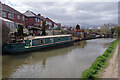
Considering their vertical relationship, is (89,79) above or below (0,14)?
below

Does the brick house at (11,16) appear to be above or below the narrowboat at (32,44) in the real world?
above

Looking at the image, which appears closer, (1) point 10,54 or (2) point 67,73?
(2) point 67,73

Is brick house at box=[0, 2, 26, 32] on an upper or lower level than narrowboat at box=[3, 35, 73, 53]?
upper

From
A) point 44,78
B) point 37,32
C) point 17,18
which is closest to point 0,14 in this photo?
point 17,18

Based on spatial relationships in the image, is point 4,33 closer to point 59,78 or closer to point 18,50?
point 18,50

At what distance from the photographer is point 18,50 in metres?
11.9

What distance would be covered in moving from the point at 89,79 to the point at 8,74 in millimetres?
4873

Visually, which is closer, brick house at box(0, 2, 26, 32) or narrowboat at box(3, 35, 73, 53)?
narrowboat at box(3, 35, 73, 53)

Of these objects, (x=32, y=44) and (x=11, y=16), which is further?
(x=11, y=16)

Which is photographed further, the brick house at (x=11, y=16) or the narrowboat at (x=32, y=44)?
the brick house at (x=11, y=16)

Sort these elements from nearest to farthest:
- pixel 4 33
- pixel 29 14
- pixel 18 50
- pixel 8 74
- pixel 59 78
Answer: pixel 59 78
pixel 8 74
pixel 4 33
pixel 18 50
pixel 29 14

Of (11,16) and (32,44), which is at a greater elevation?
(11,16)

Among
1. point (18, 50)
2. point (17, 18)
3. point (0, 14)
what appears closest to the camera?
point (18, 50)


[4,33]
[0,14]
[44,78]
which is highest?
[0,14]
